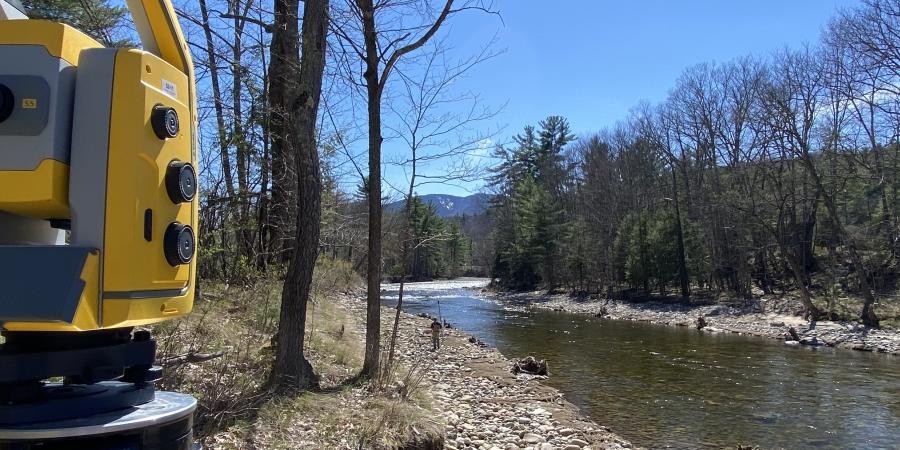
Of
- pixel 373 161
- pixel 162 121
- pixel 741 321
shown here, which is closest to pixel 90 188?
pixel 162 121

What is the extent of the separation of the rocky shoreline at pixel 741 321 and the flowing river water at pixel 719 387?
4.11ft

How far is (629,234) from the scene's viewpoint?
4081 centimetres

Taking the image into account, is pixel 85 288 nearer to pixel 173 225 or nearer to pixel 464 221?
pixel 173 225

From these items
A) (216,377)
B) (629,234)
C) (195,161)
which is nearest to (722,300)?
(629,234)

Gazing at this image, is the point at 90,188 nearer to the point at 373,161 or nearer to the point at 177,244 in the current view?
the point at 177,244

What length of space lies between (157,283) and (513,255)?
51170 mm

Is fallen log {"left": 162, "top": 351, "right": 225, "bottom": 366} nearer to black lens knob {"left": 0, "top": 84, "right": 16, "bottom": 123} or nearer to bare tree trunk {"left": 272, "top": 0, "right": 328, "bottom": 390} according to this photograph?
black lens knob {"left": 0, "top": 84, "right": 16, "bottom": 123}

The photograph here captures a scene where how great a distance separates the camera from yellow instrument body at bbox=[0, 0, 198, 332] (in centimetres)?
142

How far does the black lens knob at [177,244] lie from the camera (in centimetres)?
160

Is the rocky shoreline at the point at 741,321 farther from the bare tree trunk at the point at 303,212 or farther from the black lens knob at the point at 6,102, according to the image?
the black lens knob at the point at 6,102

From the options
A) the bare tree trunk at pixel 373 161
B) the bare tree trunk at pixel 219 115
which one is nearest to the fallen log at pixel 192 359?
the bare tree trunk at pixel 373 161

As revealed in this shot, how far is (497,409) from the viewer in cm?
937

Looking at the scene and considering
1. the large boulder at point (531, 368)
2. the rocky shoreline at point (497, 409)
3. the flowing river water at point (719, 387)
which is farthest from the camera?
the large boulder at point (531, 368)

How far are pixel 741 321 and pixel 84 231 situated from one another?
2769 cm
